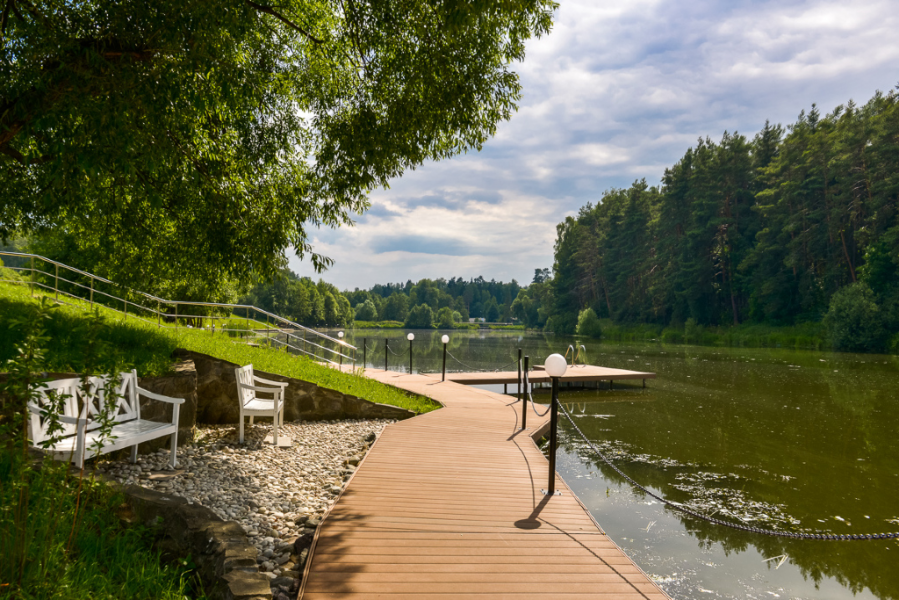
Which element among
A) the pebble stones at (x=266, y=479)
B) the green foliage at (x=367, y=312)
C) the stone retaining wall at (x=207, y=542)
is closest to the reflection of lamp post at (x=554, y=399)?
the pebble stones at (x=266, y=479)

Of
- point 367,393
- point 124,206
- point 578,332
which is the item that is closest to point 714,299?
point 578,332

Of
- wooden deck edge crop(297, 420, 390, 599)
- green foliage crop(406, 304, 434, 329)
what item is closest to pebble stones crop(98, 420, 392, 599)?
wooden deck edge crop(297, 420, 390, 599)

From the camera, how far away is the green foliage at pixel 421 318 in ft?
354

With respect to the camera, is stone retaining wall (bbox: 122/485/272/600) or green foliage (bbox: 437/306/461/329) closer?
stone retaining wall (bbox: 122/485/272/600)

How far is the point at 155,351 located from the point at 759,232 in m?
44.3

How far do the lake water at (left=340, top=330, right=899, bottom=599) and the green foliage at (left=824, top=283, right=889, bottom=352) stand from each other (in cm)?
1682

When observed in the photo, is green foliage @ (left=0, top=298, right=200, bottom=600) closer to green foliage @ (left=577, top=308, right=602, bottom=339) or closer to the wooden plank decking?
the wooden plank decking

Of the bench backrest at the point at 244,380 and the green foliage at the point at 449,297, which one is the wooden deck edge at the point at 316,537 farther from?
the green foliage at the point at 449,297

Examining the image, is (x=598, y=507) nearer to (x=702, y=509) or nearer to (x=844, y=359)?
(x=702, y=509)

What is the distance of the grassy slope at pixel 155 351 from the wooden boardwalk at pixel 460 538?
240 cm

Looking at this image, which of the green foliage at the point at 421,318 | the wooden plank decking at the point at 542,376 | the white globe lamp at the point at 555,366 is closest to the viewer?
the white globe lamp at the point at 555,366

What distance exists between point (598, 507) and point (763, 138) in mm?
47639

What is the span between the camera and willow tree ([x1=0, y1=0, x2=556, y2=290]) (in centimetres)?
441

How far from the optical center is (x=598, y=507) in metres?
6.60
